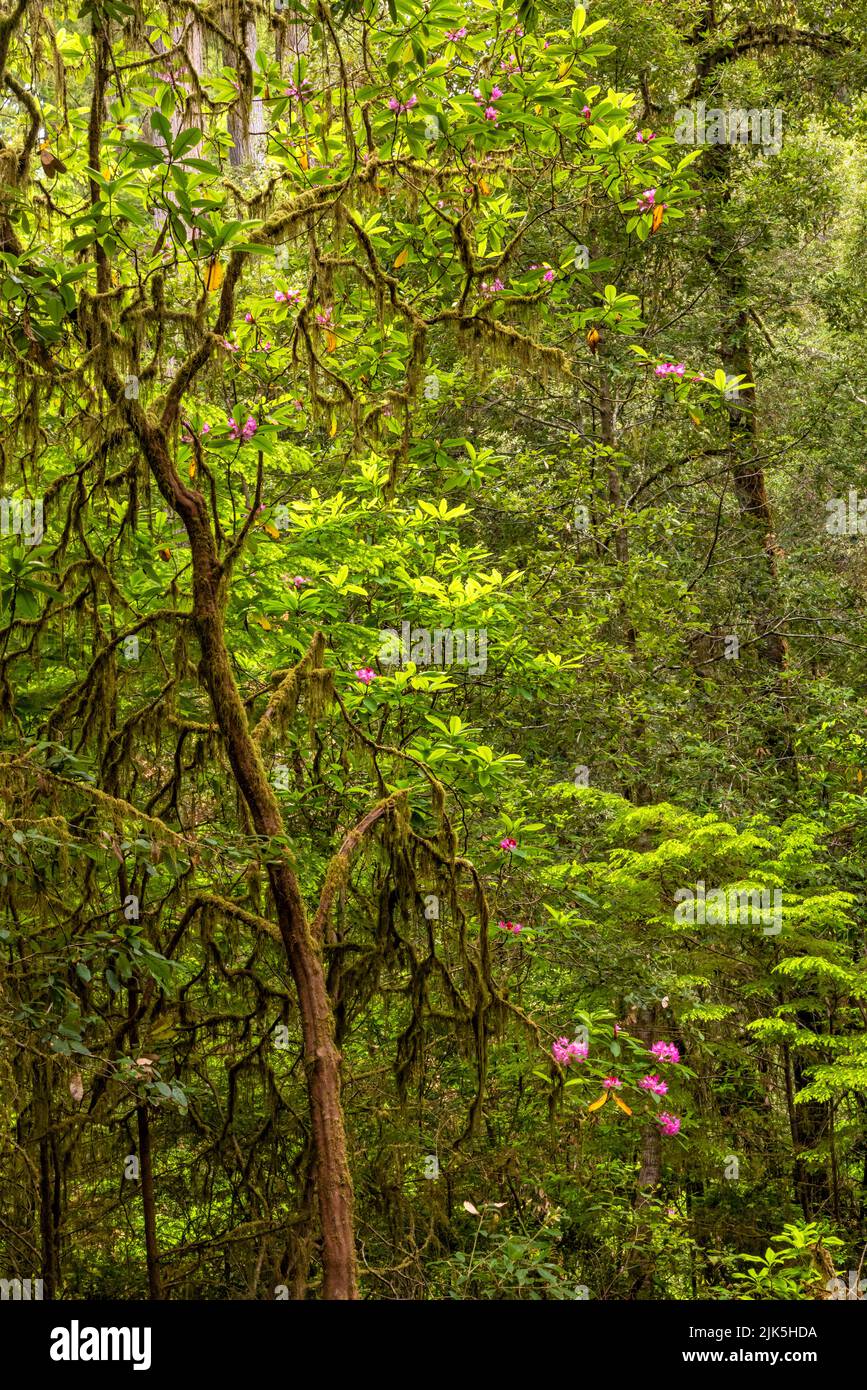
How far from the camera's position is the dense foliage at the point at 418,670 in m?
3.58

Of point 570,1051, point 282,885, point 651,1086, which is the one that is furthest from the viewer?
point 651,1086

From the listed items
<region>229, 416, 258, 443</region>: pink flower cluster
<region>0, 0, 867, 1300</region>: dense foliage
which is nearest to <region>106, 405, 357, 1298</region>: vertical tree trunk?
<region>0, 0, 867, 1300</region>: dense foliage

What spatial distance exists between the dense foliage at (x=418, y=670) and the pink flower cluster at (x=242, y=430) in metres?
0.05

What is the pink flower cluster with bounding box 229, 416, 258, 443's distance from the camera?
4.75 m

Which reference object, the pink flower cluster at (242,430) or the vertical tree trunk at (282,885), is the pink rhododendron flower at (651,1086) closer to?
the vertical tree trunk at (282,885)

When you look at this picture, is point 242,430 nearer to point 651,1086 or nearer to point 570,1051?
point 570,1051

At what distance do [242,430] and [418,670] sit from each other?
207 cm

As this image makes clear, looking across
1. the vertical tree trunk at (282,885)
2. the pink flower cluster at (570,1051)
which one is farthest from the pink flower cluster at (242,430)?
the pink flower cluster at (570,1051)

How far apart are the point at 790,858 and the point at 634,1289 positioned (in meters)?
2.74

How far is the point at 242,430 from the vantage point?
475 cm

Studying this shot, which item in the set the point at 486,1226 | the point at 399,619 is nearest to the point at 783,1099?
the point at 486,1226

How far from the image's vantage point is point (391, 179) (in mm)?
4410

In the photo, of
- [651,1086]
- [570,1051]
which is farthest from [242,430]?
[651,1086]

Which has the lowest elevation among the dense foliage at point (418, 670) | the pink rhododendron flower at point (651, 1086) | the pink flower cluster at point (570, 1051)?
the pink rhododendron flower at point (651, 1086)
